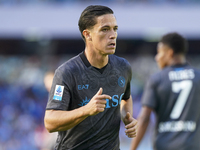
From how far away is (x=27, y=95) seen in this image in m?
15.5

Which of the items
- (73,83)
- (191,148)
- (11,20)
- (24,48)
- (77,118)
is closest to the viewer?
(77,118)

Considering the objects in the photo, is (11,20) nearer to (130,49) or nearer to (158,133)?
(130,49)

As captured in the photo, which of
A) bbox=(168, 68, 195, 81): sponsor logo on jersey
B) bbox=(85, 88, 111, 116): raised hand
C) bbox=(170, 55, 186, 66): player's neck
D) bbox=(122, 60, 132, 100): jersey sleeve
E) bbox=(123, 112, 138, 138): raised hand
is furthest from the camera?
bbox=(170, 55, 186, 66): player's neck

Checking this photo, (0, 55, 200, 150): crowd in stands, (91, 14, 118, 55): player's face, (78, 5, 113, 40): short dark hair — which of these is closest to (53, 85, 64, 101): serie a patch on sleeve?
(91, 14, 118, 55): player's face

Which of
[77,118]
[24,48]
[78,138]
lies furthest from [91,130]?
[24,48]

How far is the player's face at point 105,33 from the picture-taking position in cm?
302

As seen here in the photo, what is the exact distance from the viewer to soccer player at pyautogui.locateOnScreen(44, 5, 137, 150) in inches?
114

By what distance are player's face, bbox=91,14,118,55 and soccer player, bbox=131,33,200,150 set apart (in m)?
1.27

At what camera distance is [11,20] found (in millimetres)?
16469

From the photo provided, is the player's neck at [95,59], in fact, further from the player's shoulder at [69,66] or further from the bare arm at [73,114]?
the bare arm at [73,114]

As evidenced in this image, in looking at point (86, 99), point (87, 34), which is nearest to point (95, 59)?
point (87, 34)

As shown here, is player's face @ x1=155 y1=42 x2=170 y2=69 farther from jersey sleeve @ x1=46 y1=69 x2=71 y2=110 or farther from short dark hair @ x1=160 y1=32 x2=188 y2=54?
jersey sleeve @ x1=46 y1=69 x2=71 y2=110

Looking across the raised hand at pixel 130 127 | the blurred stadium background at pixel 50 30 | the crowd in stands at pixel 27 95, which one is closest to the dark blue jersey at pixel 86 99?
the raised hand at pixel 130 127

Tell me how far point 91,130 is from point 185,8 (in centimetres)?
1539
